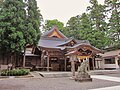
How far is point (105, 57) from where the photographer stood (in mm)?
25375

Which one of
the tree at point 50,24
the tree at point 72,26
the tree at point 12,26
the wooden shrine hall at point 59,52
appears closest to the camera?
the tree at point 12,26

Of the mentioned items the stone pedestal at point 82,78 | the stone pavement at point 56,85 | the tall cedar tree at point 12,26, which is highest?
the tall cedar tree at point 12,26

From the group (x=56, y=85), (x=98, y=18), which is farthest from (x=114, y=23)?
(x=56, y=85)

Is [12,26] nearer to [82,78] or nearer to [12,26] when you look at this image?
[12,26]

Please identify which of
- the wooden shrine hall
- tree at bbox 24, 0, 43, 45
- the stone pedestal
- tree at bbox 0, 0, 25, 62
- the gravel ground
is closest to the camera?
the gravel ground

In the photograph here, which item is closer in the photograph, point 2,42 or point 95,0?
point 2,42

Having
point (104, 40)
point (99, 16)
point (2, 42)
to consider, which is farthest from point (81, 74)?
point (99, 16)

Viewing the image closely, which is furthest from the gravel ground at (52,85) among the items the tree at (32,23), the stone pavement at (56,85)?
the tree at (32,23)

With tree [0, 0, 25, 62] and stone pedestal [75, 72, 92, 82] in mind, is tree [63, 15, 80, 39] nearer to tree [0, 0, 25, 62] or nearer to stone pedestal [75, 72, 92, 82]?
tree [0, 0, 25, 62]

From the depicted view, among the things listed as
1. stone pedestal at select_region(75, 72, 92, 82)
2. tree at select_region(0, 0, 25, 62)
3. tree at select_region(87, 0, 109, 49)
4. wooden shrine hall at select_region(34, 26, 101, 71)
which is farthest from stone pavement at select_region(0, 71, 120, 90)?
tree at select_region(87, 0, 109, 49)

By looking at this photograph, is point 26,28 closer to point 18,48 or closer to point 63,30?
point 18,48

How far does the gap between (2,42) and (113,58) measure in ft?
59.1

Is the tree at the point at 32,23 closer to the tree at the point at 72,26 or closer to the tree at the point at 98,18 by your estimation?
the tree at the point at 98,18

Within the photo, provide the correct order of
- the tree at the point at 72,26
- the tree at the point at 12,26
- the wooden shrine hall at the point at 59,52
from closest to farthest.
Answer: the tree at the point at 12,26, the wooden shrine hall at the point at 59,52, the tree at the point at 72,26
